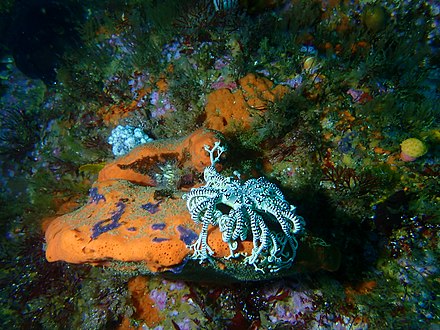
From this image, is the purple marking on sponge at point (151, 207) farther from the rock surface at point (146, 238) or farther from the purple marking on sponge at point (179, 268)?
the purple marking on sponge at point (179, 268)

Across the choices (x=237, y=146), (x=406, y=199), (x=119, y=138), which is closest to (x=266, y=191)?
(x=237, y=146)

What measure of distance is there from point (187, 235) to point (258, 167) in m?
2.75

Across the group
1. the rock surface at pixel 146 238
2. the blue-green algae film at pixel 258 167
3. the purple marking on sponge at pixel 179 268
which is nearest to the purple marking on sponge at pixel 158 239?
the rock surface at pixel 146 238

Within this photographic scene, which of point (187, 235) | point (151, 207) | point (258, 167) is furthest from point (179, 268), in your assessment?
point (258, 167)

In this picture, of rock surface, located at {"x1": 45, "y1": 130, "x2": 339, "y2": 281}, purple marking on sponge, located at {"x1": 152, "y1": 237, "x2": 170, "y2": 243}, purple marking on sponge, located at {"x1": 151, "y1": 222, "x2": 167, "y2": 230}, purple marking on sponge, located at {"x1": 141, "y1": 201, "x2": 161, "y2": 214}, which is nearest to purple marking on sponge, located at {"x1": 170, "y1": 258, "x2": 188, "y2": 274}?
rock surface, located at {"x1": 45, "y1": 130, "x2": 339, "y2": 281}

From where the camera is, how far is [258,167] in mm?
5512

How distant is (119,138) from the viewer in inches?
253

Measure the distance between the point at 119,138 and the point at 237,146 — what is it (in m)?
2.92

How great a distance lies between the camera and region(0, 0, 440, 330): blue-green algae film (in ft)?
14.1

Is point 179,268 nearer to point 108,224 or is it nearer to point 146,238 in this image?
point 146,238

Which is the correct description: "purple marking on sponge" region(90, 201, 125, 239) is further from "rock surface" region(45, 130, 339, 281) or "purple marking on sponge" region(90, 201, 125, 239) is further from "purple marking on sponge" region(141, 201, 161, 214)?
"purple marking on sponge" region(141, 201, 161, 214)

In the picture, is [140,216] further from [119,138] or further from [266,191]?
[119,138]

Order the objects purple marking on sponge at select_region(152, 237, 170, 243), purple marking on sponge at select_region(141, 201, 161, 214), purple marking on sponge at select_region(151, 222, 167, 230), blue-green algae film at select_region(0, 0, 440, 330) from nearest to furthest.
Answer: purple marking on sponge at select_region(152, 237, 170, 243) → purple marking on sponge at select_region(151, 222, 167, 230) → purple marking on sponge at select_region(141, 201, 161, 214) → blue-green algae film at select_region(0, 0, 440, 330)

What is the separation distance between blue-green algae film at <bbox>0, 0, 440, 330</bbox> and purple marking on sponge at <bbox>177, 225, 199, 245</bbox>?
2cm
